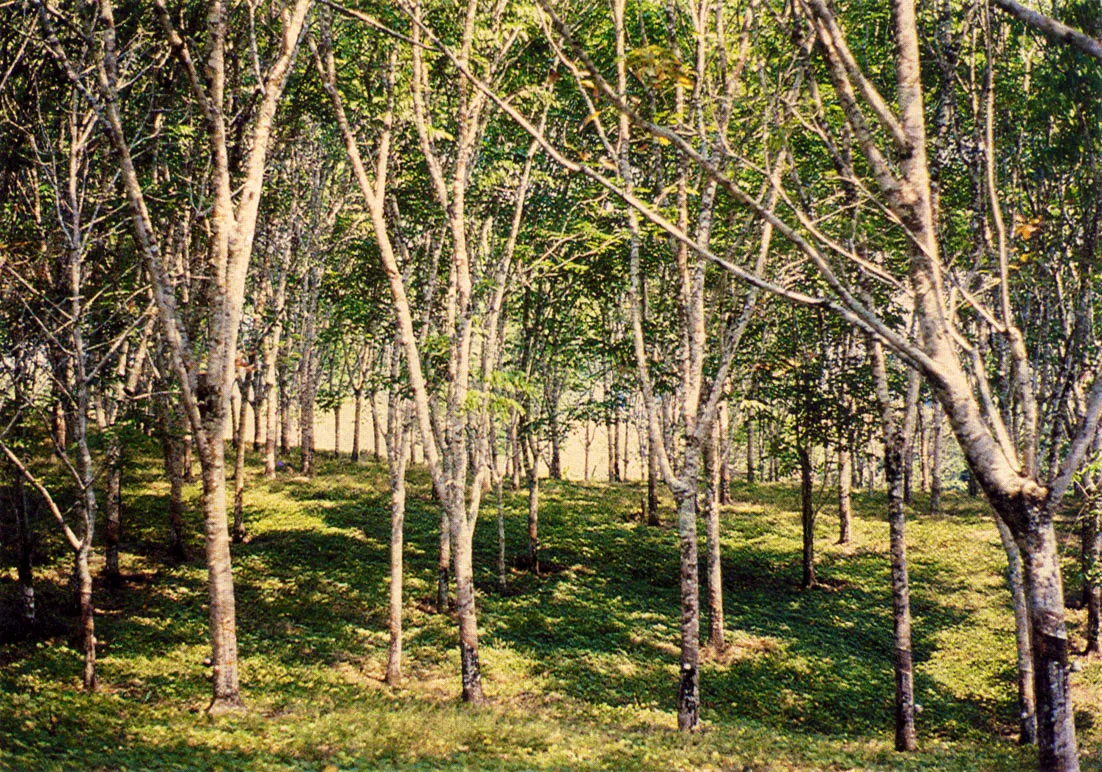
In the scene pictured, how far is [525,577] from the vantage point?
22203 mm

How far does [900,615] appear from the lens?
12.7m

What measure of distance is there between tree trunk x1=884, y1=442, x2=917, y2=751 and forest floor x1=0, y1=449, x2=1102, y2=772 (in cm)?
53

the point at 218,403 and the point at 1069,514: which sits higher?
the point at 218,403

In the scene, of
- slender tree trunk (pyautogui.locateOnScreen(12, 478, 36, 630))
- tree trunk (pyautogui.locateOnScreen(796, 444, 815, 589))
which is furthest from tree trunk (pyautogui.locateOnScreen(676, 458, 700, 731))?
slender tree trunk (pyautogui.locateOnScreen(12, 478, 36, 630))

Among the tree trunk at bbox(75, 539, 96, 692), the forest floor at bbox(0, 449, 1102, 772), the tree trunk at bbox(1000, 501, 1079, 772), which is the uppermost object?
the tree trunk at bbox(1000, 501, 1079, 772)

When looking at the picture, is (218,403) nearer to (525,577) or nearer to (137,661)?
(137,661)

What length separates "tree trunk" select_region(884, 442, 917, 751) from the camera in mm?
12586

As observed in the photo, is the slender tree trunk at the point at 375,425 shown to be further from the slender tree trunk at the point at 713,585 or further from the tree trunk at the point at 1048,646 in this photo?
the tree trunk at the point at 1048,646

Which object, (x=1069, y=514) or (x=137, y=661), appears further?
(x=1069, y=514)

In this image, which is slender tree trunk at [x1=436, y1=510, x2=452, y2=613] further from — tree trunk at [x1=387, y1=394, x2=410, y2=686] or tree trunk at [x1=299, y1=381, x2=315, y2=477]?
tree trunk at [x1=299, y1=381, x2=315, y2=477]

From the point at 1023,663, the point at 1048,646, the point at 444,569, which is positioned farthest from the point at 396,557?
the point at 1023,663

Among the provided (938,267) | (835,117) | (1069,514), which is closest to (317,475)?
(835,117)

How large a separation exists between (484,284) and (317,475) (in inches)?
913

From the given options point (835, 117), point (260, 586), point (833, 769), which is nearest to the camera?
point (833, 769)
